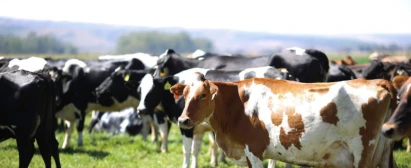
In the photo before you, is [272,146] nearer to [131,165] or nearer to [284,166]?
[284,166]

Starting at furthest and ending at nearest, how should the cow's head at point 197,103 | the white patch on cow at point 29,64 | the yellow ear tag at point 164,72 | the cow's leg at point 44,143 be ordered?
the yellow ear tag at point 164,72 < the white patch on cow at point 29,64 < the cow's leg at point 44,143 < the cow's head at point 197,103

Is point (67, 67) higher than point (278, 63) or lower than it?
lower

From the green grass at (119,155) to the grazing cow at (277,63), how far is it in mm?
1999

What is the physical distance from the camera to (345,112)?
6.25 metres

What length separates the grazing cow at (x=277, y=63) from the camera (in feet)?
39.1

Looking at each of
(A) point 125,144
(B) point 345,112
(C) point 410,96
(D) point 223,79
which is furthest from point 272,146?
(A) point 125,144

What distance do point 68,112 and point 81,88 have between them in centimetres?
78

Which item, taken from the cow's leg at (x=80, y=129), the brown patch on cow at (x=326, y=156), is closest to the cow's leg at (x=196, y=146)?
the brown patch on cow at (x=326, y=156)

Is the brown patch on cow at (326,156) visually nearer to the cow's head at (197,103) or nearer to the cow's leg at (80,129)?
the cow's head at (197,103)

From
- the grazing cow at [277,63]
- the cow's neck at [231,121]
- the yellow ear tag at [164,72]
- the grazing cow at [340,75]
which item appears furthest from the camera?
the grazing cow at [340,75]

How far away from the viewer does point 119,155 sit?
464 inches

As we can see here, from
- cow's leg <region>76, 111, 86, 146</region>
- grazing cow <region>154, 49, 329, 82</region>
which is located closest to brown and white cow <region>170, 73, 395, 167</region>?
grazing cow <region>154, 49, 329, 82</region>

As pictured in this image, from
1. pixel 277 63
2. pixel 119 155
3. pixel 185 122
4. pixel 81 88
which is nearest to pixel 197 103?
pixel 185 122

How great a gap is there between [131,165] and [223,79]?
2.74 metres
